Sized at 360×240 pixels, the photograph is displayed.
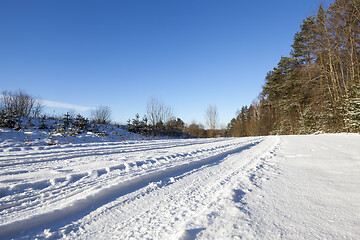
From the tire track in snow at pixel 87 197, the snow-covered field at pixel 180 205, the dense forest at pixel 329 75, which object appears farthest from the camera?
the dense forest at pixel 329 75

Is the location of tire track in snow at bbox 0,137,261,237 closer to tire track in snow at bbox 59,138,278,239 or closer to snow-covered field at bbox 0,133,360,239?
snow-covered field at bbox 0,133,360,239

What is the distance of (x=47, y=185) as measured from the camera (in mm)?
1970

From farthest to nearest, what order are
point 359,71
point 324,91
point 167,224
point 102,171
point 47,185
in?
point 324,91 → point 359,71 → point 102,171 → point 47,185 → point 167,224

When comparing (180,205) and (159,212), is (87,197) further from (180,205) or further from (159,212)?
(180,205)

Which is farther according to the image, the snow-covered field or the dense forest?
the dense forest

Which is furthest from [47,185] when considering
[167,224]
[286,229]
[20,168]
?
[286,229]

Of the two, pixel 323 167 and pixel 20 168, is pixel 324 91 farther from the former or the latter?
pixel 20 168

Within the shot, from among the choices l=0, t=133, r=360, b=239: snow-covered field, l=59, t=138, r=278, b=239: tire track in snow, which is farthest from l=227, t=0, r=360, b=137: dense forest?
l=59, t=138, r=278, b=239: tire track in snow

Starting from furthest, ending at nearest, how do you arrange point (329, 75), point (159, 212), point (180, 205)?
point (329, 75)
point (180, 205)
point (159, 212)

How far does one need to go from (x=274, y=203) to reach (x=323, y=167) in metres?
1.97

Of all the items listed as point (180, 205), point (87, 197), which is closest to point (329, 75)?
point (180, 205)

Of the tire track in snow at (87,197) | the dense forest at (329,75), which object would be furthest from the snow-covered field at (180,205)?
the dense forest at (329,75)

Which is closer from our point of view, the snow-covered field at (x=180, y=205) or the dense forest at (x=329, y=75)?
the snow-covered field at (x=180, y=205)

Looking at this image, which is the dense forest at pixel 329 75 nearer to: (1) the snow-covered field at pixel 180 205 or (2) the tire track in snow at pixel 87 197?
(1) the snow-covered field at pixel 180 205
